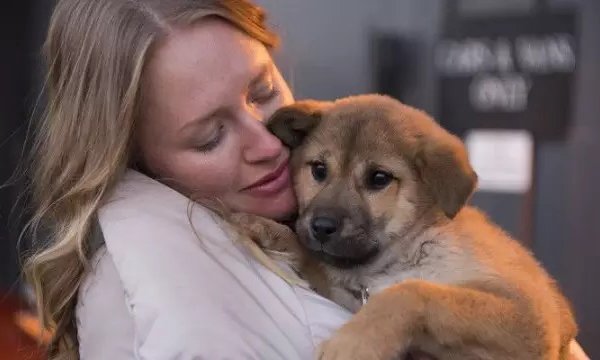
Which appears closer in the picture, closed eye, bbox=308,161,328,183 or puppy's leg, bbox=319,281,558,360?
puppy's leg, bbox=319,281,558,360

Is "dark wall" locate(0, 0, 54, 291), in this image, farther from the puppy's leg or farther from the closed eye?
the puppy's leg

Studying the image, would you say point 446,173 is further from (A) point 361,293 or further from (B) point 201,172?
(B) point 201,172

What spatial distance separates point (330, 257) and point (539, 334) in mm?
463

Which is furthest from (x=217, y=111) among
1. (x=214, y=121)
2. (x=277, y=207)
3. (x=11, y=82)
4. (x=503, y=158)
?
(x=11, y=82)

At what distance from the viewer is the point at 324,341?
1464mm

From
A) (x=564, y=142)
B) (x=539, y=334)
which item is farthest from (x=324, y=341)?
(x=564, y=142)

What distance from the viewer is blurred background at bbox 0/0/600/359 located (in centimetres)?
331

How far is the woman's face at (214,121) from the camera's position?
168 centimetres

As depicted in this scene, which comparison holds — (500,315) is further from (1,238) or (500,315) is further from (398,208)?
(1,238)

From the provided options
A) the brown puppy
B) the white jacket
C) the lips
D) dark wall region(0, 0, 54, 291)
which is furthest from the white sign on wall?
dark wall region(0, 0, 54, 291)

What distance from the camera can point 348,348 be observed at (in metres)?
1.44

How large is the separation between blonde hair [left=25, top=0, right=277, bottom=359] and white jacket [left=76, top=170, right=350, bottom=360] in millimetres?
83

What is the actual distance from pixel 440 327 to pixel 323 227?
14.2 inches

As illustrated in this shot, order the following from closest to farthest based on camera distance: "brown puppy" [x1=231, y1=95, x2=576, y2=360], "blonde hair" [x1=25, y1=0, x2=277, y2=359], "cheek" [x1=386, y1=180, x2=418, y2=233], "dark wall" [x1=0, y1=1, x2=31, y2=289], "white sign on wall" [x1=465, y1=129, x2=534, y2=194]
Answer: "brown puppy" [x1=231, y1=95, x2=576, y2=360], "blonde hair" [x1=25, y1=0, x2=277, y2=359], "cheek" [x1=386, y1=180, x2=418, y2=233], "white sign on wall" [x1=465, y1=129, x2=534, y2=194], "dark wall" [x1=0, y1=1, x2=31, y2=289]
